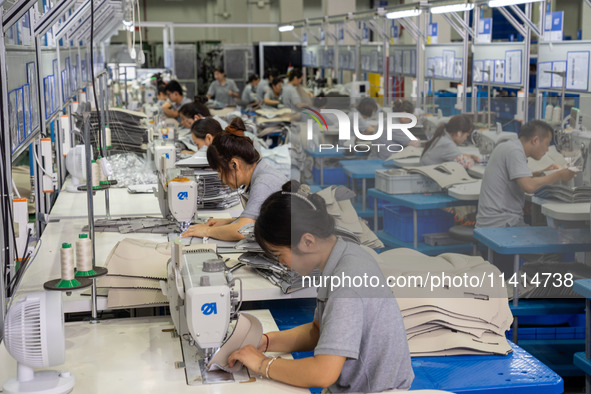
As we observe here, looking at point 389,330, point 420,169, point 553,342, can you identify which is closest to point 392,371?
point 389,330

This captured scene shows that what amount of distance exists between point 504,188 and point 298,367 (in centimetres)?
288

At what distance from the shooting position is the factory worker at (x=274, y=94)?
1089cm

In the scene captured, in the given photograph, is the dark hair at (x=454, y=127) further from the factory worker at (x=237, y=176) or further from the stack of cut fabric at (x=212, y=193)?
the factory worker at (x=237, y=176)

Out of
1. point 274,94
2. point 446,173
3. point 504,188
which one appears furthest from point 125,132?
point 274,94

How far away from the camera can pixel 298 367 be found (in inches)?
71.2

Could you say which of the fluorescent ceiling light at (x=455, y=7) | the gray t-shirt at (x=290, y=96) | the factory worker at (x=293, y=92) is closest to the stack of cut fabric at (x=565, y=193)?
the fluorescent ceiling light at (x=455, y=7)

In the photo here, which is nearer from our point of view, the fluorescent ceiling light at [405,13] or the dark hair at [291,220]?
the dark hair at [291,220]

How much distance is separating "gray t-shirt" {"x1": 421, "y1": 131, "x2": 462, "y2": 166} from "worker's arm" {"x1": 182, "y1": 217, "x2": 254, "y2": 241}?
7.24 feet

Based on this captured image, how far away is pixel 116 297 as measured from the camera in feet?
8.09

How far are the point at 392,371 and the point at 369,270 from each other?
0.26 metres

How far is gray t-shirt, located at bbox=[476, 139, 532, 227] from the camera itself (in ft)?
14.1

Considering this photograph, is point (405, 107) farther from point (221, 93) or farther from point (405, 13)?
point (221, 93)

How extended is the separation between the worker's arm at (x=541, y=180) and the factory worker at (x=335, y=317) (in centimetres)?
265

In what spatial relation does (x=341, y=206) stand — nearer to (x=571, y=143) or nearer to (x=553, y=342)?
(x=553, y=342)
